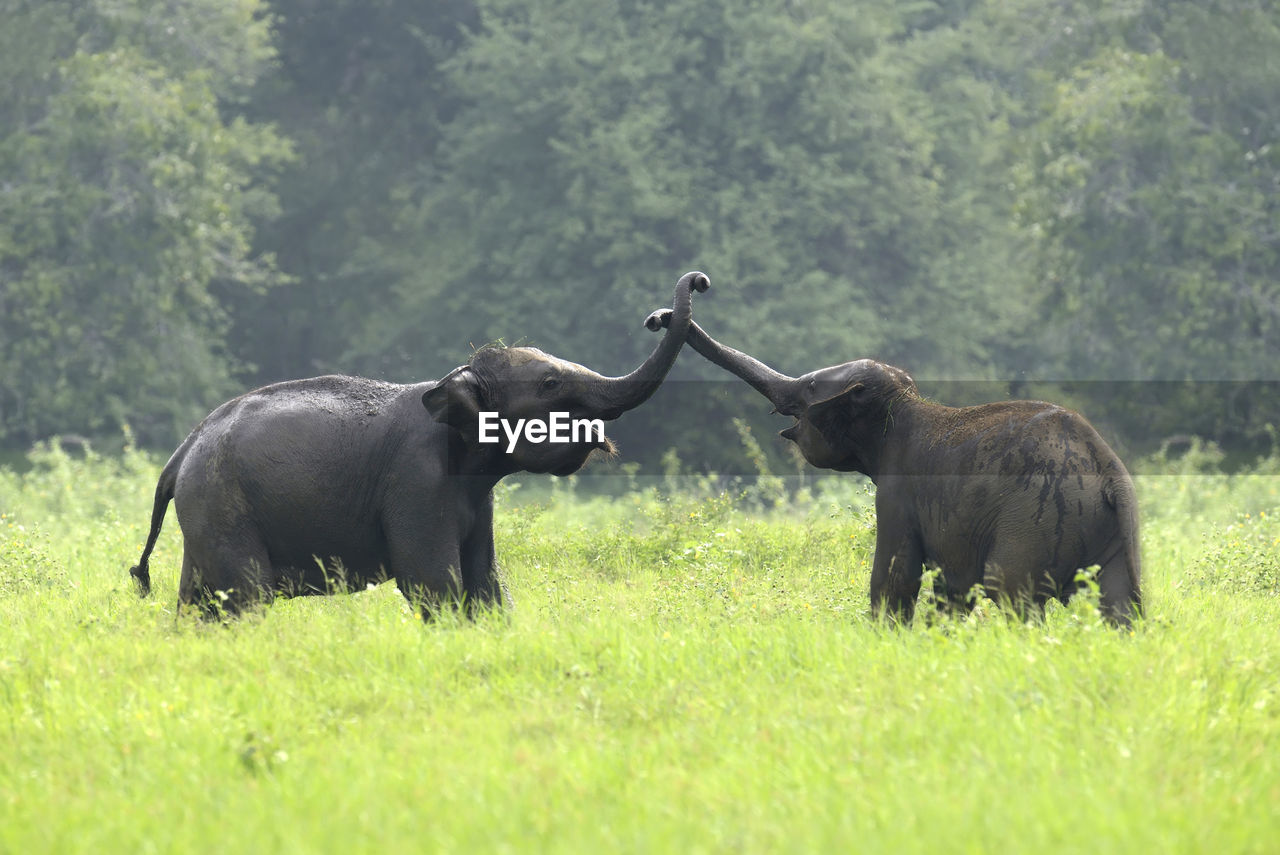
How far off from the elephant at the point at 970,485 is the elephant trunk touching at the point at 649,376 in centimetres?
16

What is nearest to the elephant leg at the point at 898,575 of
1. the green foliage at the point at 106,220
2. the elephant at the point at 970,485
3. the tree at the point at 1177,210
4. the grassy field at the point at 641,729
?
the elephant at the point at 970,485

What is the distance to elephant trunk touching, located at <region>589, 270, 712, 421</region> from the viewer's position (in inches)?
316

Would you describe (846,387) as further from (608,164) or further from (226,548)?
(608,164)

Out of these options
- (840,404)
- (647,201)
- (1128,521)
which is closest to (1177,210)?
(647,201)

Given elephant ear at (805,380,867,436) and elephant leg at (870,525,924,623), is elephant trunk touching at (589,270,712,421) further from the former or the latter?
elephant leg at (870,525,924,623)

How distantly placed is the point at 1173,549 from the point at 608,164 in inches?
763

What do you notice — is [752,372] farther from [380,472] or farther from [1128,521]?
[1128,521]

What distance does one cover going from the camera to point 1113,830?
15.5 ft

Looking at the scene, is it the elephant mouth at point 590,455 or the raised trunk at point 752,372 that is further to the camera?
the raised trunk at point 752,372

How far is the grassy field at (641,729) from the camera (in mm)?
4977

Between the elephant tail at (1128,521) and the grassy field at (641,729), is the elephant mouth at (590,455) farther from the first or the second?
the elephant tail at (1128,521)

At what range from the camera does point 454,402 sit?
316 inches

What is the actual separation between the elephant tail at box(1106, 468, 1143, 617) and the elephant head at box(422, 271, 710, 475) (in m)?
2.27

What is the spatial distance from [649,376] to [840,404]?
1014mm
